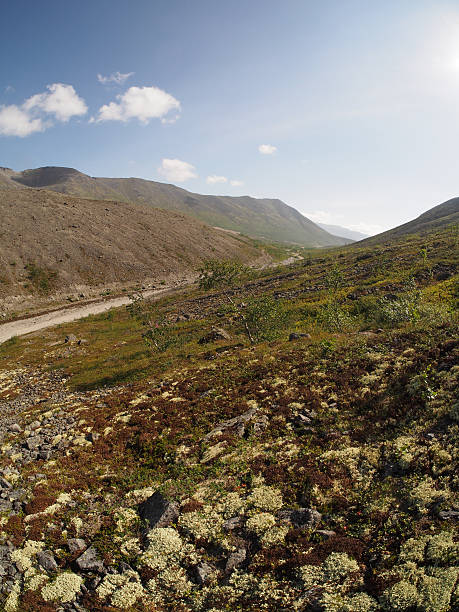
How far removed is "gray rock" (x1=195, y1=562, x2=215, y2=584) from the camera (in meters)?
9.09

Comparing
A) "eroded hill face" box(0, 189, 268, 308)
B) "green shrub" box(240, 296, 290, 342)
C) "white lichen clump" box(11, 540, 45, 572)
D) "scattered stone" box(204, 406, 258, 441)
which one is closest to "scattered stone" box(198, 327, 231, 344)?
"green shrub" box(240, 296, 290, 342)

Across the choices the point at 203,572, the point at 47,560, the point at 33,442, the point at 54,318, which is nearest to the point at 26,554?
the point at 47,560

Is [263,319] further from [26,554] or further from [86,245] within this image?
[86,245]

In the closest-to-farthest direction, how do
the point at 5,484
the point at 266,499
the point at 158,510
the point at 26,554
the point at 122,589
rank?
the point at 122,589 → the point at 26,554 → the point at 266,499 → the point at 158,510 → the point at 5,484

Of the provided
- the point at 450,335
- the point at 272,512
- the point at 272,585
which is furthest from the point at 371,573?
the point at 450,335

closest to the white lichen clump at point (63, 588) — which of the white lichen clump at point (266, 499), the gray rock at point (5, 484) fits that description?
the white lichen clump at point (266, 499)

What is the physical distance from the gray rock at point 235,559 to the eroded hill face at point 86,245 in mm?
103487

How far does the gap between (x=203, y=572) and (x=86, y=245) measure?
435 ft

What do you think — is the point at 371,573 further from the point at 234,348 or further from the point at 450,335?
the point at 234,348

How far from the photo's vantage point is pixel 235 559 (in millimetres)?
9492

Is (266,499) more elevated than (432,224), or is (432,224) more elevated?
(432,224)

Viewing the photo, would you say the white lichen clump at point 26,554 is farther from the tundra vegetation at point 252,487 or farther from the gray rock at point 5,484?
the gray rock at point 5,484

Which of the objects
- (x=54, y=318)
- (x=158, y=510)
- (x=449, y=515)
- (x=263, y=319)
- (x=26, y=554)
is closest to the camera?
(x=449, y=515)

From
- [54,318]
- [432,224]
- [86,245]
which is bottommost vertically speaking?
[54,318]
